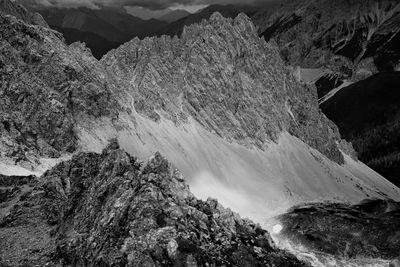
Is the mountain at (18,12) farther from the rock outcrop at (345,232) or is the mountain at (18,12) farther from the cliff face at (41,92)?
the rock outcrop at (345,232)

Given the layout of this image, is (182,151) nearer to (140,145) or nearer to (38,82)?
(140,145)

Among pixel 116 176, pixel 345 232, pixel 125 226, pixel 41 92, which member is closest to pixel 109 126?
pixel 41 92

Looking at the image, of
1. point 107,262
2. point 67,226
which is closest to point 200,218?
point 107,262

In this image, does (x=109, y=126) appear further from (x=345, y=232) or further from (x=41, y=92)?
(x=345, y=232)

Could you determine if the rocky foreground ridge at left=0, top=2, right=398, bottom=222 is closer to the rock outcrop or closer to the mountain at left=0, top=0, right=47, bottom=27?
the mountain at left=0, top=0, right=47, bottom=27

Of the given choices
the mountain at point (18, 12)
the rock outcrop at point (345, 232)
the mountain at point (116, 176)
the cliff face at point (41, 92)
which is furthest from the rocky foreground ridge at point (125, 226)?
the mountain at point (18, 12)

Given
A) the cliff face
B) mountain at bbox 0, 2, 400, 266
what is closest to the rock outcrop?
mountain at bbox 0, 2, 400, 266

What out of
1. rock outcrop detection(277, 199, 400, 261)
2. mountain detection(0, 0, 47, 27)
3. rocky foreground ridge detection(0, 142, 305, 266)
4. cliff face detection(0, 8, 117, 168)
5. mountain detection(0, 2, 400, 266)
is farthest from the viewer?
mountain detection(0, 0, 47, 27)
